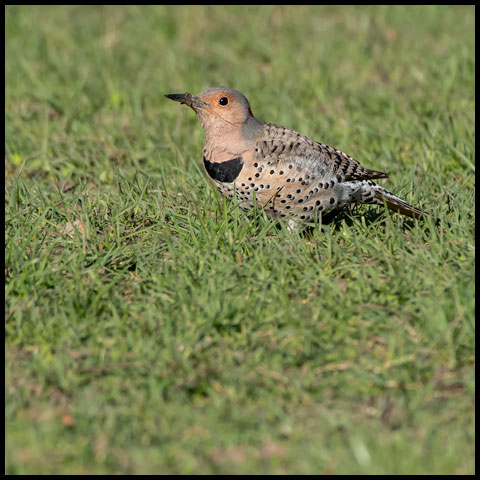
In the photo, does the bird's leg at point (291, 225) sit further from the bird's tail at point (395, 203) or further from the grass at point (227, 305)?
the bird's tail at point (395, 203)

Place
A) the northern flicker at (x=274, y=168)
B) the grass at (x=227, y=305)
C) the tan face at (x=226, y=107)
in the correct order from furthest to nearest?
the tan face at (x=226, y=107), the northern flicker at (x=274, y=168), the grass at (x=227, y=305)

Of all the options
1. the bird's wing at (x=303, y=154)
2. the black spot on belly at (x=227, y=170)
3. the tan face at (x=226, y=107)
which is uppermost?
the tan face at (x=226, y=107)

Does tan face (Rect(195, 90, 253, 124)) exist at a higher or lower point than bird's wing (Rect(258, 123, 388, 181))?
higher

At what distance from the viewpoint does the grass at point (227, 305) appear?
13.4 feet

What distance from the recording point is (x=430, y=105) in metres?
8.43

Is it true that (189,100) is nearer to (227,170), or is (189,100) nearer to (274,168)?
(227,170)

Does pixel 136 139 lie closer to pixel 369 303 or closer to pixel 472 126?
pixel 472 126

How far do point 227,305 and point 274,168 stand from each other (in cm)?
130

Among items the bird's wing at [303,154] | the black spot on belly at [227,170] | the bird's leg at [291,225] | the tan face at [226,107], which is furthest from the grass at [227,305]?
the tan face at [226,107]

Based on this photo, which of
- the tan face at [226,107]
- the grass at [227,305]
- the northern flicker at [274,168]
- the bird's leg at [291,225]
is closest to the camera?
the grass at [227,305]

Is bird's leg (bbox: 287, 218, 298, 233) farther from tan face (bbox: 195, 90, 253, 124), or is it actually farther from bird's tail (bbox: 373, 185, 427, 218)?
tan face (bbox: 195, 90, 253, 124)

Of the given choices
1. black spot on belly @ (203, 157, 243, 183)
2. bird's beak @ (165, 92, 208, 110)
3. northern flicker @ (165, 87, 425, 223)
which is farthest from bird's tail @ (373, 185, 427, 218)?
bird's beak @ (165, 92, 208, 110)

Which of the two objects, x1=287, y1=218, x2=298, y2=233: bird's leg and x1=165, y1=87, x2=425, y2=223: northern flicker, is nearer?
x1=165, y1=87, x2=425, y2=223: northern flicker

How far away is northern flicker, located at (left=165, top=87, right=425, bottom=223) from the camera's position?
5.78m
